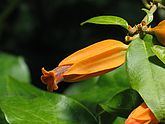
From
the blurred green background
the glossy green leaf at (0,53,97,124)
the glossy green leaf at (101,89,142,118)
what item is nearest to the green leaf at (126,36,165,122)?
the glossy green leaf at (101,89,142,118)

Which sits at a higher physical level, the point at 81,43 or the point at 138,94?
the point at 138,94

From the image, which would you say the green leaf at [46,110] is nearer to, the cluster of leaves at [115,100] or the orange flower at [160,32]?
the cluster of leaves at [115,100]

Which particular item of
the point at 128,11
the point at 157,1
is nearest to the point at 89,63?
the point at 157,1

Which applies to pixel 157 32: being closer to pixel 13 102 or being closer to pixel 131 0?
pixel 13 102

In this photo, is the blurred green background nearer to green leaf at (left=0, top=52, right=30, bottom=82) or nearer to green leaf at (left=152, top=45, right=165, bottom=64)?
green leaf at (left=0, top=52, right=30, bottom=82)

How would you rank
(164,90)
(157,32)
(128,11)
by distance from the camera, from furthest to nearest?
1. (128,11)
2. (157,32)
3. (164,90)

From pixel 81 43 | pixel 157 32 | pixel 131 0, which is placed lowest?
pixel 81 43
